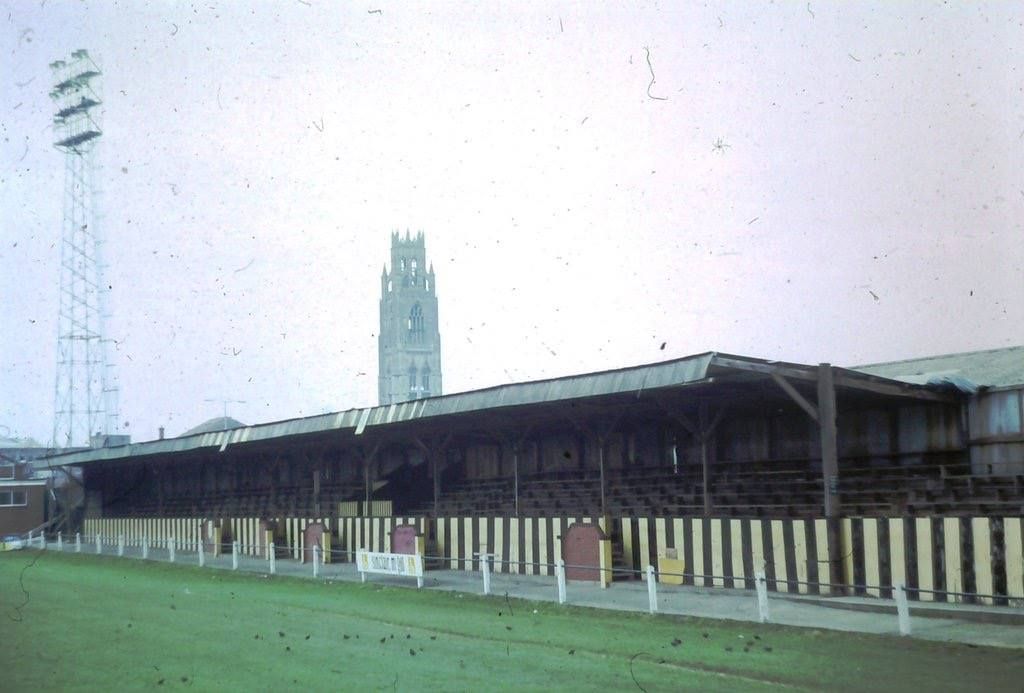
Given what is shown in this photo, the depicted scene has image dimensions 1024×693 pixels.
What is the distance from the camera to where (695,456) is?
29.2 meters

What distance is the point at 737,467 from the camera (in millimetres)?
28312

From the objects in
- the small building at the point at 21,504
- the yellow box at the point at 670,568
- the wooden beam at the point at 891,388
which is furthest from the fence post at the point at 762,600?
the small building at the point at 21,504

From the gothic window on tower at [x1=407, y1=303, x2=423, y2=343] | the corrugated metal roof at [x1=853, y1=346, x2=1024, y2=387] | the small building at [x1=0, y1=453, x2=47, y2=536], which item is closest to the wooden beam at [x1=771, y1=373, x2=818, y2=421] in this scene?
the corrugated metal roof at [x1=853, y1=346, x2=1024, y2=387]

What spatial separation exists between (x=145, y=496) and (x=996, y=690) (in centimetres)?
5070

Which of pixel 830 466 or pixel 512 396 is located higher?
pixel 512 396

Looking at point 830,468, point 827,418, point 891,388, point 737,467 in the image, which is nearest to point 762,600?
point 830,468

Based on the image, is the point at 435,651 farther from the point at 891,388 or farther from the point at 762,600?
the point at 891,388

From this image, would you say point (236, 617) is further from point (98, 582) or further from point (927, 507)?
point (927, 507)

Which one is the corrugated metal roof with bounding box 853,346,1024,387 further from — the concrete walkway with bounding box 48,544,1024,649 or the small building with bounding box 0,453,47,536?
the small building with bounding box 0,453,47,536

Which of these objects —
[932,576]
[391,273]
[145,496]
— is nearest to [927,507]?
[932,576]

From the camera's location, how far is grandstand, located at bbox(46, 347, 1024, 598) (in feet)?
68.1

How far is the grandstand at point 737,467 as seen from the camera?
2075 cm

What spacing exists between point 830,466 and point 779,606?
3292 millimetres

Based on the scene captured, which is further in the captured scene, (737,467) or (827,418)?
(737,467)
